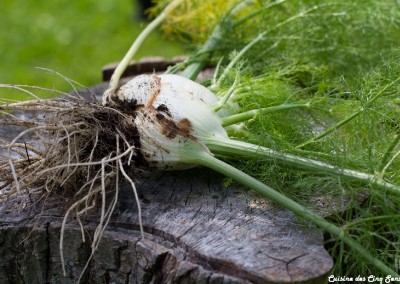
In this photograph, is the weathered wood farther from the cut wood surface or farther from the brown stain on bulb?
the brown stain on bulb

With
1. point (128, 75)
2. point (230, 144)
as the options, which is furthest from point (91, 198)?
point (128, 75)

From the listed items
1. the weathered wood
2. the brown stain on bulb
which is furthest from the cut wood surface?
the brown stain on bulb

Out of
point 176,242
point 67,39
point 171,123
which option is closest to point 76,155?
point 171,123

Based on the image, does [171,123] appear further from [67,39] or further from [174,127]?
[67,39]

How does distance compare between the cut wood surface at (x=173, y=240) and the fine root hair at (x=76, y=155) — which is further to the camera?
the fine root hair at (x=76, y=155)

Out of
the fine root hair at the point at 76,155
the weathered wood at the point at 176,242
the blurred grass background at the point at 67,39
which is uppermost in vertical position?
the blurred grass background at the point at 67,39

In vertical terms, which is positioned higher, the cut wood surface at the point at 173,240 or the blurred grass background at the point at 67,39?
the blurred grass background at the point at 67,39

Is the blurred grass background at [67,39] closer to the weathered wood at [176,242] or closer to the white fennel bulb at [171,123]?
the white fennel bulb at [171,123]

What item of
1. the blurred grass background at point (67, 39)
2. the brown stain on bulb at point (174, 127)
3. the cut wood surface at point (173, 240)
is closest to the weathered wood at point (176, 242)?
the cut wood surface at point (173, 240)
